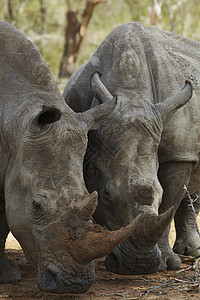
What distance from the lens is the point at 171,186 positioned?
6789mm

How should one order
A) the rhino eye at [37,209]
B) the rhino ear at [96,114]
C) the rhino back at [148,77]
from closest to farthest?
the rhino eye at [37,209]
the rhino ear at [96,114]
the rhino back at [148,77]

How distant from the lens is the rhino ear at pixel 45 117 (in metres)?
5.07

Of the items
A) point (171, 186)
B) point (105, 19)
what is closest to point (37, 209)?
point (171, 186)

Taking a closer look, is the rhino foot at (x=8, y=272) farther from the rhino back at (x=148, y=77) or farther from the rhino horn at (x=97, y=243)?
the rhino back at (x=148, y=77)

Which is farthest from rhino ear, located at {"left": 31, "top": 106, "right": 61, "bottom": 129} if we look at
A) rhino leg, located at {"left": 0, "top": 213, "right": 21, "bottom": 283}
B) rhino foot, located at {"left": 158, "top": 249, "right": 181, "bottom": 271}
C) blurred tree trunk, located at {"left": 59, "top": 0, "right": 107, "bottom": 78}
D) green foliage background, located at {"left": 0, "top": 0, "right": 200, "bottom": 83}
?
green foliage background, located at {"left": 0, "top": 0, "right": 200, "bottom": 83}

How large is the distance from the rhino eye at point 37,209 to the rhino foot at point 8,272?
1.03 m

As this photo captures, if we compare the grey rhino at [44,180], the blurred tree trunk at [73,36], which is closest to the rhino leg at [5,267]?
the grey rhino at [44,180]

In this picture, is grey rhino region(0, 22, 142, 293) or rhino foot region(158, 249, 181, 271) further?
rhino foot region(158, 249, 181, 271)

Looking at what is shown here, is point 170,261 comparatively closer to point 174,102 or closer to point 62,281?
point 174,102

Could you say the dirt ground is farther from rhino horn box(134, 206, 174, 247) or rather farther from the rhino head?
rhino horn box(134, 206, 174, 247)

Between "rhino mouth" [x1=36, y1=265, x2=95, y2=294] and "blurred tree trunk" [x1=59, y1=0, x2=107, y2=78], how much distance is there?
13.9 metres

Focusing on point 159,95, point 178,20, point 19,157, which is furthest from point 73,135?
point 178,20

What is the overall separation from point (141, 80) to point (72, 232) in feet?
8.06

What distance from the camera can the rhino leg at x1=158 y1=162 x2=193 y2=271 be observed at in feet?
22.1
